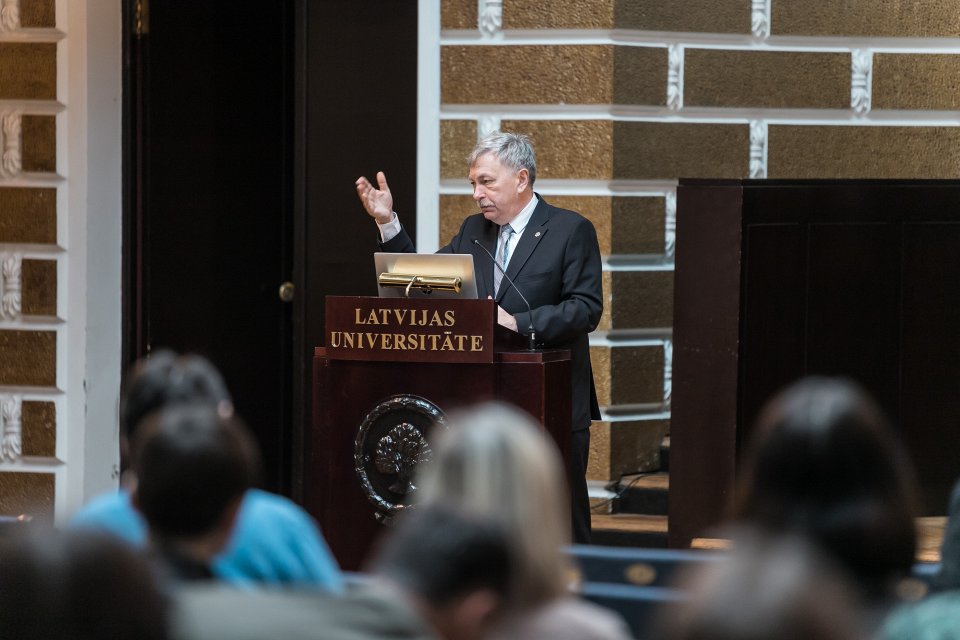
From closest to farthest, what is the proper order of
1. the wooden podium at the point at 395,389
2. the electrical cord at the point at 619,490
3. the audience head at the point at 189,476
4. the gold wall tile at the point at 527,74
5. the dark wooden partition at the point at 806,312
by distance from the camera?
the audience head at the point at 189,476 → the wooden podium at the point at 395,389 → the dark wooden partition at the point at 806,312 → the electrical cord at the point at 619,490 → the gold wall tile at the point at 527,74

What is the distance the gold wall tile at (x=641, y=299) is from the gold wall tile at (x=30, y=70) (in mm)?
Result: 2635

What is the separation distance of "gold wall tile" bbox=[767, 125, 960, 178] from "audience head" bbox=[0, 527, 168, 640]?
5478 mm

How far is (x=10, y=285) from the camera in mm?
7098

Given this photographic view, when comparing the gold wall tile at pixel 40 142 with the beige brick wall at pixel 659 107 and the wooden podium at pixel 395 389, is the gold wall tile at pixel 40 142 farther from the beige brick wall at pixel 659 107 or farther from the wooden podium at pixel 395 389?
the wooden podium at pixel 395 389

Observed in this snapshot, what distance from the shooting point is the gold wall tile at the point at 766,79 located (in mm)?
6809

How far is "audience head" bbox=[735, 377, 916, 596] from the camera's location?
80.0 inches

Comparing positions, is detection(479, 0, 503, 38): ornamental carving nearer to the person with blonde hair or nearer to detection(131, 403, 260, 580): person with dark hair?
detection(131, 403, 260, 580): person with dark hair

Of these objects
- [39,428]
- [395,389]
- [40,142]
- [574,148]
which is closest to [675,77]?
[574,148]

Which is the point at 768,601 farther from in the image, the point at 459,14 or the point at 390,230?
the point at 459,14

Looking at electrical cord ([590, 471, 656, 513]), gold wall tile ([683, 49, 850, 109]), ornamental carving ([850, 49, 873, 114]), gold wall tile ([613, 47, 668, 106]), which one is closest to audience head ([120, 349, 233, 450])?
electrical cord ([590, 471, 656, 513])

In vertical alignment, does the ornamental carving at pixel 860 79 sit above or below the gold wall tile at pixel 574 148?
above

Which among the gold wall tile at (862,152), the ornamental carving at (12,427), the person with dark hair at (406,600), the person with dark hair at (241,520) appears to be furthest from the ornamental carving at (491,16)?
the person with dark hair at (406,600)

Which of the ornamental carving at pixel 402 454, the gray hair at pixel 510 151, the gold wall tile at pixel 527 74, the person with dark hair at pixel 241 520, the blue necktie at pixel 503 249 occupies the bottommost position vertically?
the ornamental carving at pixel 402 454

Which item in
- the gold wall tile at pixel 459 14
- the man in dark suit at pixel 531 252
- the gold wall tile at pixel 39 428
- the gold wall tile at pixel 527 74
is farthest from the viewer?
the gold wall tile at pixel 39 428
